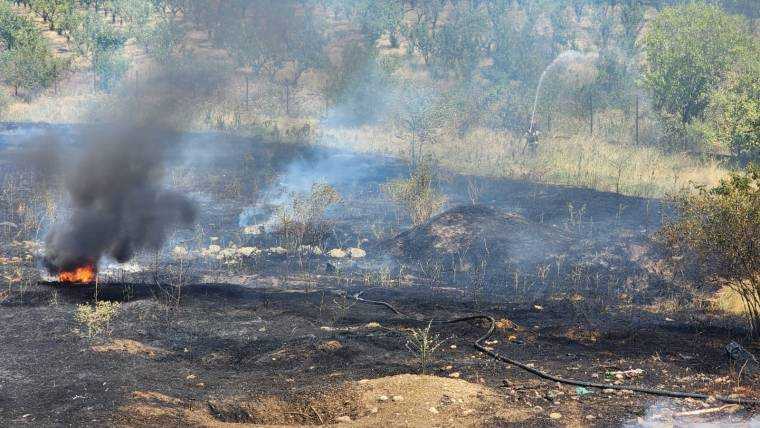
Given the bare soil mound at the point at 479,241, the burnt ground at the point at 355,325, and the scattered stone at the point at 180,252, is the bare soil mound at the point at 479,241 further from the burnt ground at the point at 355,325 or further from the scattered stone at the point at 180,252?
the scattered stone at the point at 180,252

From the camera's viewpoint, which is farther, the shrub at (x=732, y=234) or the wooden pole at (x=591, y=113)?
the wooden pole at (x=591, y=113)

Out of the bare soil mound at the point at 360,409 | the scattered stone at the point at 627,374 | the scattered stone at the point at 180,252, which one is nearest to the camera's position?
the bare soil mound at the point at 360,409

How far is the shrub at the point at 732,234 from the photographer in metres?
9.68

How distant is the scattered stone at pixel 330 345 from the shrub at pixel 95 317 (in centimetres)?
307

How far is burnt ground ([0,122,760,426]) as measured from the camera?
7879 millimetres

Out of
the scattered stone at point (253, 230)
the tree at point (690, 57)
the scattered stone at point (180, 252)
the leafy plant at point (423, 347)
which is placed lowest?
the scattered stone at point (180, 252)

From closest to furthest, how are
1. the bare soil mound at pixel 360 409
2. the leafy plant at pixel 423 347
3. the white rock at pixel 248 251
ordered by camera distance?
the bare soil mound at pixel 360 409 → the leafy plant at pixel 423 347 → the white rock at pixel 248 251

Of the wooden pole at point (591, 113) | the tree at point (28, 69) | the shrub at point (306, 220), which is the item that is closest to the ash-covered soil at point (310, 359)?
the shrub at point (306, 220)

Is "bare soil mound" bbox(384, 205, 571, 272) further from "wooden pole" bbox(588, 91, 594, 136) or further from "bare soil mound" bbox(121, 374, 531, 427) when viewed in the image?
"wooden pole" bbox(588, 91, 594, 136)

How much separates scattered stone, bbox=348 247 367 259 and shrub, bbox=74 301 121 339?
574 centimetres

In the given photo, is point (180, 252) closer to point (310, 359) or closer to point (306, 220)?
point (306, 220)

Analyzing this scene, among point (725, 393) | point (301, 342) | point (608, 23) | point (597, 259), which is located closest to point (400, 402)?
point (301, 342)

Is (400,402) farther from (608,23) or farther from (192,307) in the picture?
(608,23)

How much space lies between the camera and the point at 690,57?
25719 millimetres
